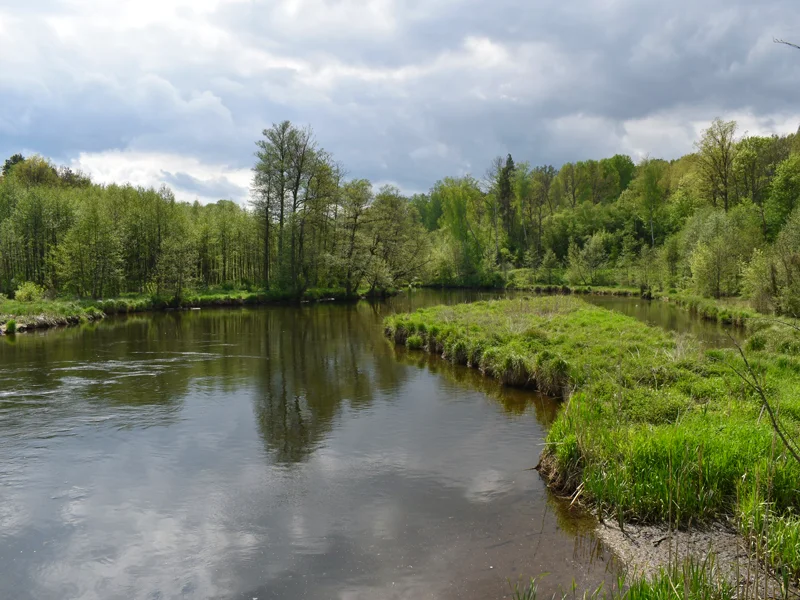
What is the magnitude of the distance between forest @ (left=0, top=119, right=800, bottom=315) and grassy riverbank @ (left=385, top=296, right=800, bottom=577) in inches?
661

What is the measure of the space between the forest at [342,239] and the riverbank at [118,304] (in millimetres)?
1129

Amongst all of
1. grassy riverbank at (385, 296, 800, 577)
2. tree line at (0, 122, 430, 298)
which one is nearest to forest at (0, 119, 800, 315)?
tree line at (0, 122, 430, 298)

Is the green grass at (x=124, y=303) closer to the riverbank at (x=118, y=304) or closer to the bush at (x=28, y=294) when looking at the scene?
the riverbank at (x=118, y=304)

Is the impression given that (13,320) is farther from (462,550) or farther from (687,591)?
(687,591)

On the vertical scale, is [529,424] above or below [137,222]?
below

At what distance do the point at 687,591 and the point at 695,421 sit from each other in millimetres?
5319

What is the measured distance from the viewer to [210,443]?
12164mm

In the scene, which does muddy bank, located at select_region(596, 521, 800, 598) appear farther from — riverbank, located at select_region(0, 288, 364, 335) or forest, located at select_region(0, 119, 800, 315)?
riverbank, located at select_region(0, 288, 364, 335)


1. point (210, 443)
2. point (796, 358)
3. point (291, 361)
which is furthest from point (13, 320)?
point (796, 358)

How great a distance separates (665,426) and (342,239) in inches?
1805

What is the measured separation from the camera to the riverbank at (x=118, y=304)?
31438 millimetres

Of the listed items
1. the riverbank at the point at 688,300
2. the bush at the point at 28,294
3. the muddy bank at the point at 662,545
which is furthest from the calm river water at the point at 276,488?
the bush at the point at 28,294

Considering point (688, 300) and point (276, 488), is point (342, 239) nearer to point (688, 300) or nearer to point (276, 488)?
point (688, 300)

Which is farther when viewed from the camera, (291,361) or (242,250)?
(242,250)
